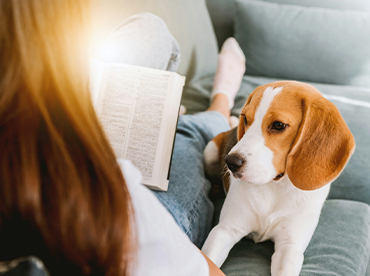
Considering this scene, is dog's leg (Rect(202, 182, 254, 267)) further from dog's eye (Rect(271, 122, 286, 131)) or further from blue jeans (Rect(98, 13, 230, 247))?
dog's eye (Rect(271, 122, 286, 131))

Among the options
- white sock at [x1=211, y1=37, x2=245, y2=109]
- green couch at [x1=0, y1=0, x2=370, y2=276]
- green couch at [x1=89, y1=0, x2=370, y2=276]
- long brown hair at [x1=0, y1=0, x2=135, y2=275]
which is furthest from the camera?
white sock at [x1=211, y1=37, x2=245, y2=109]

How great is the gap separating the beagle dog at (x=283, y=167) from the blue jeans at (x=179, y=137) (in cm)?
9

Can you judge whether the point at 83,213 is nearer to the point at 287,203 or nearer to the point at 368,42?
the point at 287,203

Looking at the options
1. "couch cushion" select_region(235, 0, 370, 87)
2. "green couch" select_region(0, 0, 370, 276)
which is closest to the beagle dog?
"green couch" select_region(0, 0, 370, 276)

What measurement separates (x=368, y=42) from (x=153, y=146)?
1819mm

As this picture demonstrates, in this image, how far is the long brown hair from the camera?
35 cm

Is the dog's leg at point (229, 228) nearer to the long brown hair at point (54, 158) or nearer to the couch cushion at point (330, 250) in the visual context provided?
the couch cushion at point (330, 250)

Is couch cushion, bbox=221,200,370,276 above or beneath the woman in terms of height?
beneath

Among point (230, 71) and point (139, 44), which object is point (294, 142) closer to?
point (139, 44)

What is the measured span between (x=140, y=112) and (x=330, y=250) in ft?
2.22

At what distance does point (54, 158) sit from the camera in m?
0.38

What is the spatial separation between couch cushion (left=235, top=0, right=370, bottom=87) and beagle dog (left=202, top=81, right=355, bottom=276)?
1339 mm

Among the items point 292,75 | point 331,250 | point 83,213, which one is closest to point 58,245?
point 83,213

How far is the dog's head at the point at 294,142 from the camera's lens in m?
0.75
